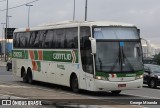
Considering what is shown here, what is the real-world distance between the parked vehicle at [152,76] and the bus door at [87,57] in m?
→ 9.36

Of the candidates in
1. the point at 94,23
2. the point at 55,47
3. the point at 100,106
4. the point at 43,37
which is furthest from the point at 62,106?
the point at 43,37

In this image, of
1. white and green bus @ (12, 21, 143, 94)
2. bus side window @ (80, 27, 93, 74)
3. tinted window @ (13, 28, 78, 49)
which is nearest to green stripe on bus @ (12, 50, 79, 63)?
white and green bus @ (12, 21, 143, 94)

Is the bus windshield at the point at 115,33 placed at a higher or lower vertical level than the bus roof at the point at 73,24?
lower

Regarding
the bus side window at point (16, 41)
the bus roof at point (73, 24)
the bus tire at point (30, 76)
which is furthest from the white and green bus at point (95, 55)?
the bus side window at point (16, 41)

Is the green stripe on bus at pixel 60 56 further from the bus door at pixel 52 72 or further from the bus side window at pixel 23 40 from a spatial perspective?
the bus side window at pixel 23 40

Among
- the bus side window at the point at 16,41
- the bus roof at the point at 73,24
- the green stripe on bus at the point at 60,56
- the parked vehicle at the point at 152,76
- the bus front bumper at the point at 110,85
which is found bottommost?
the parked vehicle at the point at 152,76

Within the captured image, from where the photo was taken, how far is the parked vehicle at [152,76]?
2819 centimetres

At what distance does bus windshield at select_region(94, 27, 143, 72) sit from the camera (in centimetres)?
1911

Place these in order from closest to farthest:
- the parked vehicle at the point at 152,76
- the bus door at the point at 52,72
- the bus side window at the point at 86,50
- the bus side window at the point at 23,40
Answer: the bus side window at the point at 86,50 → the bus door at the point at 52,72 → the bus side window at the point at 23,40 → the parked vehicle at the point at 152,76

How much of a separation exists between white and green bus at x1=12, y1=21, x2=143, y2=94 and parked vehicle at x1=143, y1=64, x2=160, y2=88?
25.2 ft

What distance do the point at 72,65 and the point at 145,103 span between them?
216 inches

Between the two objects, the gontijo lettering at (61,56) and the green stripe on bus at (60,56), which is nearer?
the green stripe on bus at (60,56)

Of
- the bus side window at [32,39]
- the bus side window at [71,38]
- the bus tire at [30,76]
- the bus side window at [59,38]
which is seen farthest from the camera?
the bus tire at [30,76]

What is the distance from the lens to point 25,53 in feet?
89.1
